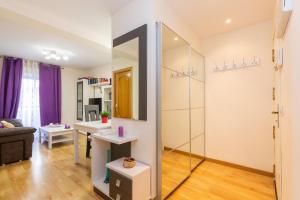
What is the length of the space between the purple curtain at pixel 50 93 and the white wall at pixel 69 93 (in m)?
0.26

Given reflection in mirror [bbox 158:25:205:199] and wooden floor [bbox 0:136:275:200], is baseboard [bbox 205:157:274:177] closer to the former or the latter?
wooden floor [bbox 0:136:275:200]

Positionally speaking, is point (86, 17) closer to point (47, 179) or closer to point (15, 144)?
point (47, 179)

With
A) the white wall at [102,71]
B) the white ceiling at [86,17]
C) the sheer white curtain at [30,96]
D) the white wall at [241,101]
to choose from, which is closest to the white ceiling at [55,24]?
the white ceiling at [86,17]

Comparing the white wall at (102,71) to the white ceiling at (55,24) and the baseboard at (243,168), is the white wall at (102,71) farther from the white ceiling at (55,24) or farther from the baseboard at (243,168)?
the baseboard at (243,168)

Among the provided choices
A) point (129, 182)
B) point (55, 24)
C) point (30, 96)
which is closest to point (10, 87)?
point (30, 96)

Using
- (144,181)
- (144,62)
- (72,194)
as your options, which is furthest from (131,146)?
(144,62)

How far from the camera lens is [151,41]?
1812 millimetres

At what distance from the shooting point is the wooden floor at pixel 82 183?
1938 mm

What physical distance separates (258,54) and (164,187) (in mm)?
2556

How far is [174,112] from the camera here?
7.35ft

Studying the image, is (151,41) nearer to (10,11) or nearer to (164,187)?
(164,187)

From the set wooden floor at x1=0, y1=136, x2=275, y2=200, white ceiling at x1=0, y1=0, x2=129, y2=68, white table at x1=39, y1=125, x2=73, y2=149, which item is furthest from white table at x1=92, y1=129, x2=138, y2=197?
white table at x1=39, y1=125, x2=73, y2=149

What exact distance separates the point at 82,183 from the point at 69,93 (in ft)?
14.9

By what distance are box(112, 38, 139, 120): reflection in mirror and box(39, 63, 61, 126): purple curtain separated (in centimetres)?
419
